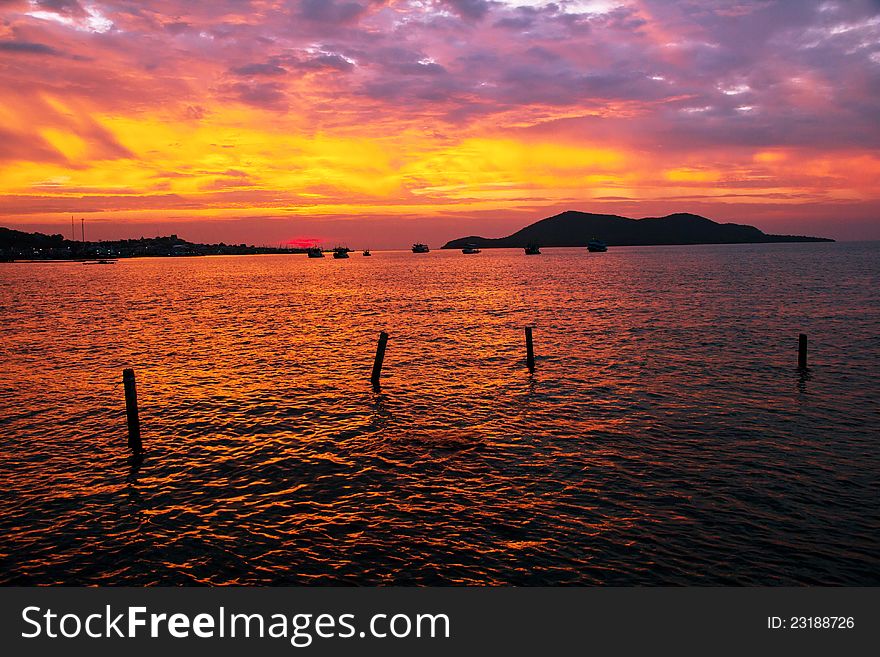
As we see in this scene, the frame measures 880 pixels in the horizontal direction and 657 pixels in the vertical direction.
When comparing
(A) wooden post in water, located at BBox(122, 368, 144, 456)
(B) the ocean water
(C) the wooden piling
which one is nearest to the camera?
(B) the ocean water

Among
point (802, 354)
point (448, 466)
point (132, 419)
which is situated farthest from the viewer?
point (802, 354)

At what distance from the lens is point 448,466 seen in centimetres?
1622

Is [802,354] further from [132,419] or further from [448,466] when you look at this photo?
[132,419]

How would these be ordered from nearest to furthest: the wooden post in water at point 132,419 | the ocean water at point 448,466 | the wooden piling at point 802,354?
1. the ocean water at point 448,466
2. the wooden post in water at point 132,419
3. the wooden piling at point 802,354

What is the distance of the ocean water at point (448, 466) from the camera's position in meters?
11.2

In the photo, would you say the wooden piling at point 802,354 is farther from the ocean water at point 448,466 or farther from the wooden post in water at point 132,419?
the wooden post in water at point 132,419

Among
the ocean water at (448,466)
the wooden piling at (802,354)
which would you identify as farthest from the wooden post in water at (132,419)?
the wooden piling at (802,354)

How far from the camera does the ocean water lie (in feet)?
36.6

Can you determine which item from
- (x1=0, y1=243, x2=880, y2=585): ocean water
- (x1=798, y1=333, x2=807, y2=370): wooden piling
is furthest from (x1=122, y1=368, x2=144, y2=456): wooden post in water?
(x1=798, y1=333, x2=807, y2=370): wooden piling

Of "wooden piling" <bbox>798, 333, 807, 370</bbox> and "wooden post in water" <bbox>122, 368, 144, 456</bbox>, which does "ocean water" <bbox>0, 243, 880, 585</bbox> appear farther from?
"wooden piling" <bbox>798, 333, 807, 370</bbox>

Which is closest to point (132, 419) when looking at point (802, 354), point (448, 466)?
point (448, 466)

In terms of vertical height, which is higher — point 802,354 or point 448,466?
point 802,354
